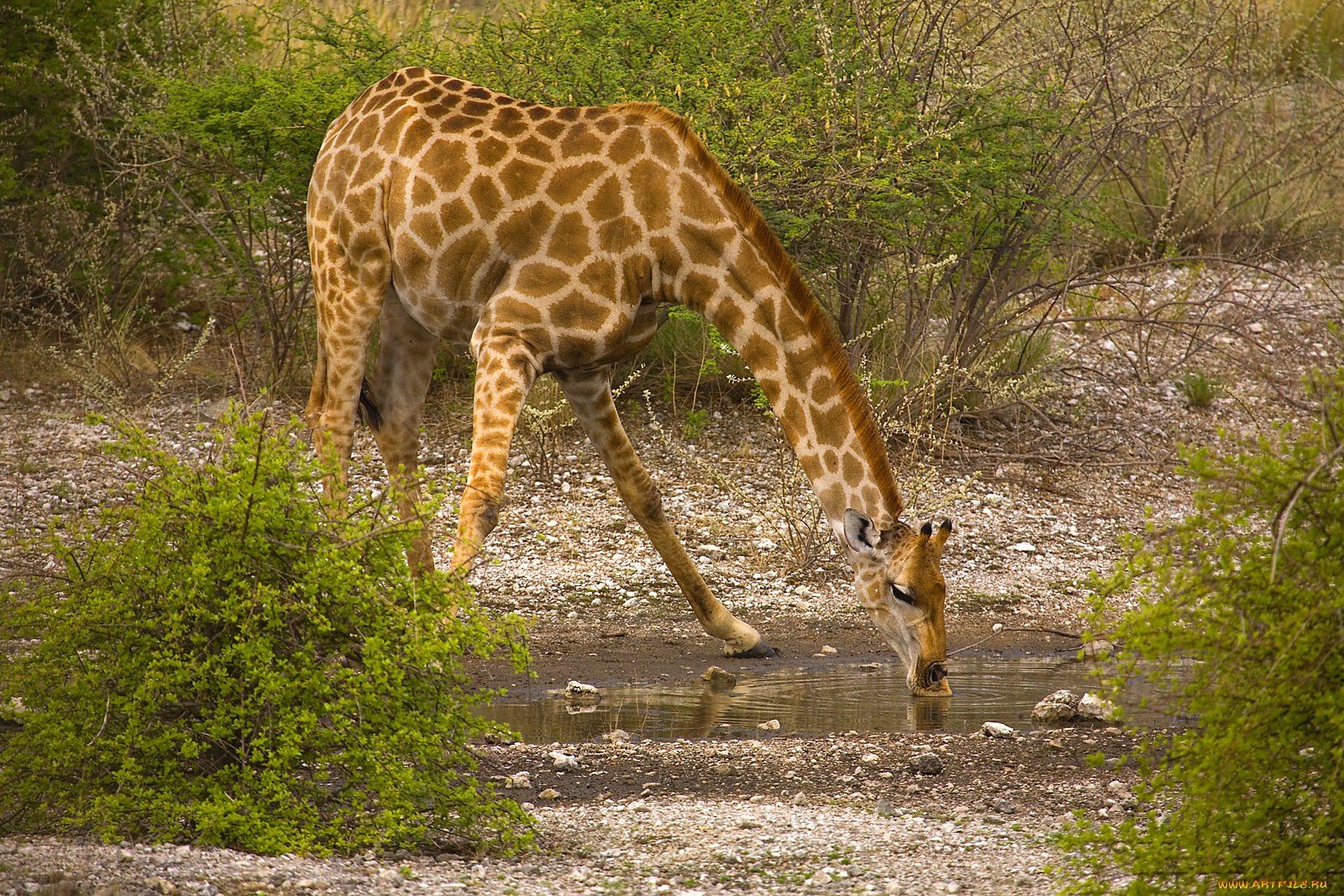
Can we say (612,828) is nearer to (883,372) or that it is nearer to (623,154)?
(623,154)

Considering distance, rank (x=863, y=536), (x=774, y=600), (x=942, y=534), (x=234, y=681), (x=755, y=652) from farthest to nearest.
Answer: (x=774, y=600), (x=755, y=652), (x=863, y=536), (x=942, y=534), (x=234, y=681)

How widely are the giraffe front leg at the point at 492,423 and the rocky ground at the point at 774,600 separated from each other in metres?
0.92

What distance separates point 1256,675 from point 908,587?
2745mm

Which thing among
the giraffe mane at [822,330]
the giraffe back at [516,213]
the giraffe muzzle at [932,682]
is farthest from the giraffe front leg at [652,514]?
the giraffe muzzle at [932,682]

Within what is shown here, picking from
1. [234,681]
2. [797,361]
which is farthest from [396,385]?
[234,681]

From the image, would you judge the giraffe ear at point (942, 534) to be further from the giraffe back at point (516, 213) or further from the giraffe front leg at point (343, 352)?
the giraffe front leg at point (343, 352)

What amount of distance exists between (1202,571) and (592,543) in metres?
5.57

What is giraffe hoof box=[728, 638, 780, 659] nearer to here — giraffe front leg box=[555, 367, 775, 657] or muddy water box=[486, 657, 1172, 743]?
giraffe front leg box=[555, 367, 775, 657]

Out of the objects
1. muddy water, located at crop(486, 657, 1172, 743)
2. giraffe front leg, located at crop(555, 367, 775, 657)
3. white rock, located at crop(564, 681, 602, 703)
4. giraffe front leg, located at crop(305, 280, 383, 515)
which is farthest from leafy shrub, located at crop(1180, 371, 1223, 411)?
giraffe front leg, located at crop(305, 280, 383, 515)

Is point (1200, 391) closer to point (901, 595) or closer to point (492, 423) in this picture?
point (901, 595)

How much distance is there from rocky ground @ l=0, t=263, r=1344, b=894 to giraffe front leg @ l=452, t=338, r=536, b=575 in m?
0.92

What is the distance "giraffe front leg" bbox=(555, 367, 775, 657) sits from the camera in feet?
22.3

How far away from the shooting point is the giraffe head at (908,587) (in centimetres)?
575

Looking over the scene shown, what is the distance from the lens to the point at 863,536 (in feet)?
19.1
